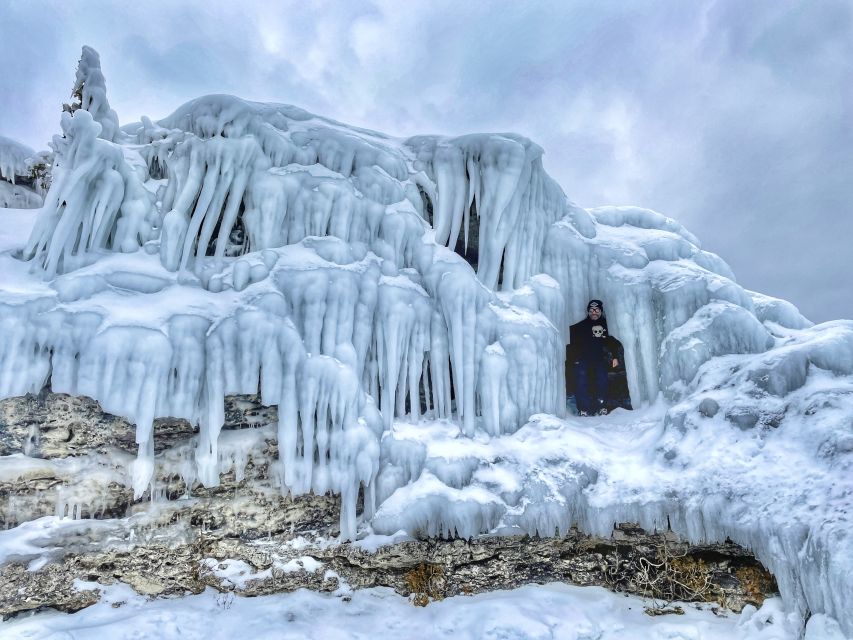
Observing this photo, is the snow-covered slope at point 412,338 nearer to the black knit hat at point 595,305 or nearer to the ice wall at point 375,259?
the ice wall at point 375,259

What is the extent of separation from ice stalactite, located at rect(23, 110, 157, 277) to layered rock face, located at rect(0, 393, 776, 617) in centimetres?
176

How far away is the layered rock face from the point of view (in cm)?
600

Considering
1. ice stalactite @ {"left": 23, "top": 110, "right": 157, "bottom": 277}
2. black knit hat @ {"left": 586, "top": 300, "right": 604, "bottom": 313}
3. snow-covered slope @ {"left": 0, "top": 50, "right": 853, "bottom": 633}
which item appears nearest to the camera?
snow-covered slope @ {"left": 0, "top": 50, "right": 853, "bottom": 633}

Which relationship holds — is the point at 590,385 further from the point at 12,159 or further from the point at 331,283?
the point at 12,159

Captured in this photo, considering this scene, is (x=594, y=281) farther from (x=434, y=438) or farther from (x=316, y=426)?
(x=316, y=426)

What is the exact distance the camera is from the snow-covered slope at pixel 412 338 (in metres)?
5.59

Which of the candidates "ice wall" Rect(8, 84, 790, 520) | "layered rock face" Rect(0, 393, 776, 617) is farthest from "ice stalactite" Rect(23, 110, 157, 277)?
"layered rock face" Rect(0, 393, 776, 617)

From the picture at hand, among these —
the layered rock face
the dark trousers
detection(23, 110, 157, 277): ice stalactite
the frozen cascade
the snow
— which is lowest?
the layered rock face

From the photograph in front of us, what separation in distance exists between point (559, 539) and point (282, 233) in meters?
5.41

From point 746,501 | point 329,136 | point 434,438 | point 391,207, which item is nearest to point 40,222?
point 329,136

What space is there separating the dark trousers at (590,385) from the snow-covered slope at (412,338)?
748 millimetres

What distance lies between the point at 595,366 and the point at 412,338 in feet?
11.3

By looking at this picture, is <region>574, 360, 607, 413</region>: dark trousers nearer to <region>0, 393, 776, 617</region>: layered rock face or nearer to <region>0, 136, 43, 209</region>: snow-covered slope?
<region>0, 393, 776, 617</region>: layered rock face

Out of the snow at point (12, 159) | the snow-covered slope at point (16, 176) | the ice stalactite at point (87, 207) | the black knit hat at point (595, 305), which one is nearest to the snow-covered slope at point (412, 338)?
the ice stalactite at point (87, 207)
